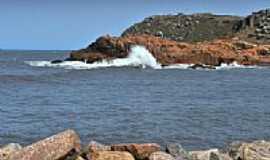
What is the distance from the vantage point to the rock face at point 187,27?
17762 centimetres

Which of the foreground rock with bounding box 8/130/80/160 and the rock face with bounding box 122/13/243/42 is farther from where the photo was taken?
the rock face with bounding box 122/13/243/42

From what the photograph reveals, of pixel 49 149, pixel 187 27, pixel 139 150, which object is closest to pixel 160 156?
pixel 139 150

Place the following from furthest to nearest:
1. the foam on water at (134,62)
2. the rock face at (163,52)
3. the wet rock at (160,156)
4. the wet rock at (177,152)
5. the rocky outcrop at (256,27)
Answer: the rocky outcrop at (256,27) → the rock face at (163,52) → the foam on water at (134,62) → the wet rock at (177,152) → the wet rock at (160,156)

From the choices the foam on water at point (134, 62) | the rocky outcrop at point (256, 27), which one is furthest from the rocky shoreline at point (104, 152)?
the rocky outcrop at point (256, 27)

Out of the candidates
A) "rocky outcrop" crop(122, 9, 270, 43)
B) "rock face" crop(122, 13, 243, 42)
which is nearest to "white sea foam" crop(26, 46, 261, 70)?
"rocky outcrop" crop(122, 9, 270, 43)

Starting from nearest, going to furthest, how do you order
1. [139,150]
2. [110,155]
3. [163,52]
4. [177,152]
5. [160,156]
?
[110,155] < [160,156] < [139,150] < [177,152] < [163,52]

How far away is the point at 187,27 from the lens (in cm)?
18862

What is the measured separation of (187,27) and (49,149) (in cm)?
17452

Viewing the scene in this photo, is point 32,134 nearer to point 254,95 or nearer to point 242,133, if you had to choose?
point 242,133

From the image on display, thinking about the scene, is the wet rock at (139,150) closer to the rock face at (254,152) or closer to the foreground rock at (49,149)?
the foreground rock at (49,149)

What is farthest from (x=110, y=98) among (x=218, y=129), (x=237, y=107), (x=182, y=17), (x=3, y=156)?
(x=182, y=17)

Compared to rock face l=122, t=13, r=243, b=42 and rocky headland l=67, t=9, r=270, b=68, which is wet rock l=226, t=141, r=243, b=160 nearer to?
rocky headland l=67, t=9, r=270, b=68

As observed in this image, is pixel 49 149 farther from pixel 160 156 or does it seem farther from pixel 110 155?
pixel 160 156

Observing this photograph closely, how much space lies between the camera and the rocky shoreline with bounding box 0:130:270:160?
15.5 meters
